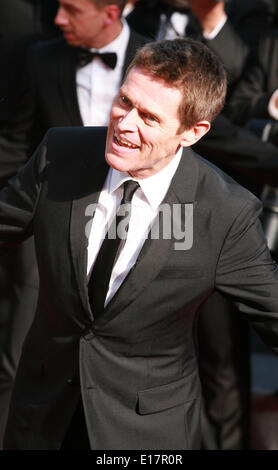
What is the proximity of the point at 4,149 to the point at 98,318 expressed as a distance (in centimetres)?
146

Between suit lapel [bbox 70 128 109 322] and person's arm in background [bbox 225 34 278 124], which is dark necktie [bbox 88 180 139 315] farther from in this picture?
person's arm in background [bbox 225 34 278 124]

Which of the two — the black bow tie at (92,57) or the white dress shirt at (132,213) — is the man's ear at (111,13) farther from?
the white dress shirt at (132,213)

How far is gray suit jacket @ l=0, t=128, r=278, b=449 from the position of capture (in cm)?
233

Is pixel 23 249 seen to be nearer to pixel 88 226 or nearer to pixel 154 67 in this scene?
pixel 88 226

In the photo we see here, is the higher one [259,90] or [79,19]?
[79,19]

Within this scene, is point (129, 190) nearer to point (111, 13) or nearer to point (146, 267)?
point (146, 267)

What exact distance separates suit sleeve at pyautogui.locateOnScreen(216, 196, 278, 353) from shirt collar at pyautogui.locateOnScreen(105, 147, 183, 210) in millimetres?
224

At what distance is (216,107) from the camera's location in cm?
233

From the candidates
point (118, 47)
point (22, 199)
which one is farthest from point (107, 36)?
point (22, 199)

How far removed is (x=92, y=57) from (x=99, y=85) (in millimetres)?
124

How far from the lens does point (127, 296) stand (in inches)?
91.1

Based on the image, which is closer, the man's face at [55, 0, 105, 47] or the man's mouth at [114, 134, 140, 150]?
the man's mouth at [114, 134, 140, 150]

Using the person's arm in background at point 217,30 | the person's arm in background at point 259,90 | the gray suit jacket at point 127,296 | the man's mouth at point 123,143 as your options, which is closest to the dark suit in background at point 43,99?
the person's arm in background at point 217,30

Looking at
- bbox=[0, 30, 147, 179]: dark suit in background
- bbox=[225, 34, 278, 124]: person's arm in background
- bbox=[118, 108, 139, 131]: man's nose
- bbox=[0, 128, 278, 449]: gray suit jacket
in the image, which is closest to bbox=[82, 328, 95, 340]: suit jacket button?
bbox=[0, 128, 278, 449]: gray suit jacket
